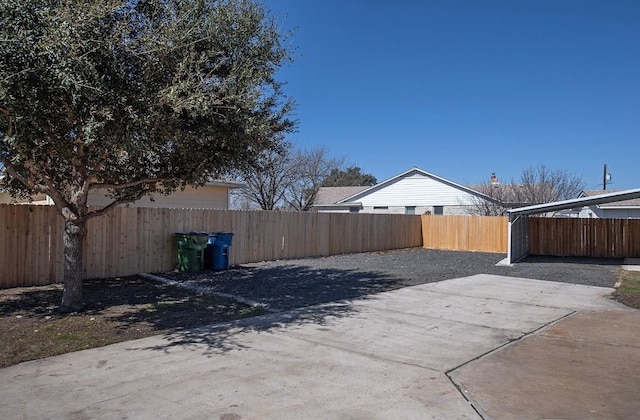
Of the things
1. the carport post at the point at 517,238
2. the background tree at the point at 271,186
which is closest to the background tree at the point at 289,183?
the background tree at the point at 271,186

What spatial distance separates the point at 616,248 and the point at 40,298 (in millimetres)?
22245

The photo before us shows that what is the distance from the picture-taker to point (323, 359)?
6.29 meters

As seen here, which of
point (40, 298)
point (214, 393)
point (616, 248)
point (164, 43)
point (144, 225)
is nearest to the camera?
point (214, 393)

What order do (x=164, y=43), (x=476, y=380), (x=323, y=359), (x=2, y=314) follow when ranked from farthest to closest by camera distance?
(x=2, y=314), (x=164, y=43), (x=323, y=359), (x=476, y=380)

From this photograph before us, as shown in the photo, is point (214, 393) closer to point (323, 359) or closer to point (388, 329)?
point (323, 359)

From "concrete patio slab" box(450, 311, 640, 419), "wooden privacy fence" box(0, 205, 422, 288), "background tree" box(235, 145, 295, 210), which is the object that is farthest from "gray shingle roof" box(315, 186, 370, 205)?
"concrete patio slab" box(450, 311, 640, 419)

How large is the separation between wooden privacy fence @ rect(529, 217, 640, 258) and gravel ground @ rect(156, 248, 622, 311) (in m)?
1.41

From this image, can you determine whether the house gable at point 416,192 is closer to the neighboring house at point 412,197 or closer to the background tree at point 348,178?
the neighboring house at point 412,197

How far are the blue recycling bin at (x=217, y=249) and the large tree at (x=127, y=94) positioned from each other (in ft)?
15.8

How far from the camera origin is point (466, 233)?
25.7 m

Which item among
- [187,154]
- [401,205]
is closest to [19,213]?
[187,154]

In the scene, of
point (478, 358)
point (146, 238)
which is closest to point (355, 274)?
point (146, 238)

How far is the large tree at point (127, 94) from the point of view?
6371mm

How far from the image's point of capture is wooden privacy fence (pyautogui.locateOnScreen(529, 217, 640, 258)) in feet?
74.0
